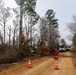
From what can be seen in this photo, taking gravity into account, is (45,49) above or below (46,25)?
below

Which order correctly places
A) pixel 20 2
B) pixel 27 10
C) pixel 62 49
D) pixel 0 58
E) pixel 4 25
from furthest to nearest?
pixel 62 49
pixel 4 25
pixel 27 10
pixel 20 2
pixel 0 58

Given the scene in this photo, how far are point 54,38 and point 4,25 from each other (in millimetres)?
50043

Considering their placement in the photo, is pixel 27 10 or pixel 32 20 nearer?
pixel 27 10

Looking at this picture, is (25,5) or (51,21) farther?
(51,21)

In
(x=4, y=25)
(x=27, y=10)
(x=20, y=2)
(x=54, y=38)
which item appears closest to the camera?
(x=20, y=2)

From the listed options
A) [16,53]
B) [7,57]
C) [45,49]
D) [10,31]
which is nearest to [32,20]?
[10,31]

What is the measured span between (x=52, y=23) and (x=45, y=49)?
40600mm

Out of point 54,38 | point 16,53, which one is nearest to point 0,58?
point 16,53

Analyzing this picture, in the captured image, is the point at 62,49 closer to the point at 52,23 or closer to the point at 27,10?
the point at 52,23

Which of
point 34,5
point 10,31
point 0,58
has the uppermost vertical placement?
point 34,5

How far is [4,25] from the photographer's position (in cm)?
6469

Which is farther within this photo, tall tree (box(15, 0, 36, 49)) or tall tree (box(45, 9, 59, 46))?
tall tree (box(45, 9, 59, 46))

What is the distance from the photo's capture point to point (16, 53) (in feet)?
123

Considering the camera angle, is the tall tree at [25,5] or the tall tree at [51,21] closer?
the tall tree at [25,5]
